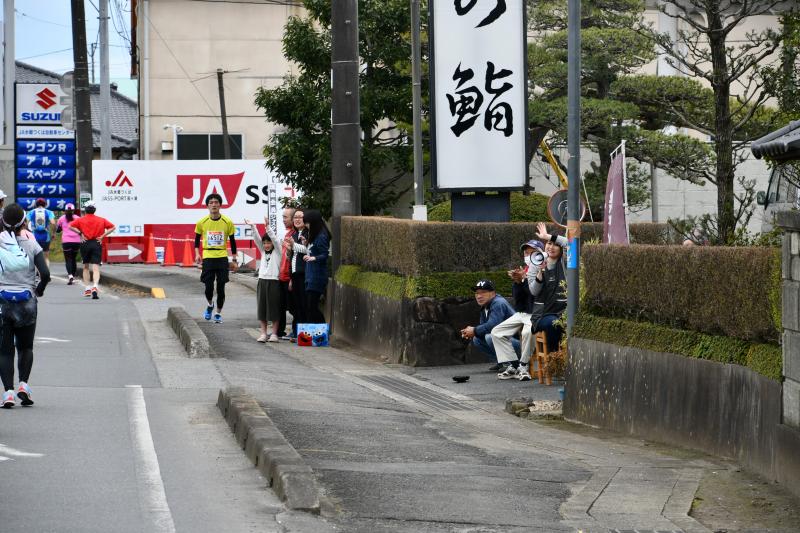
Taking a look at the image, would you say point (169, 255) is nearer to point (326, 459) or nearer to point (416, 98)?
point (416, 98)

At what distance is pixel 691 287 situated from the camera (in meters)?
10.1

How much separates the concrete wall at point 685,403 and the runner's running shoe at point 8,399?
16.5 feet

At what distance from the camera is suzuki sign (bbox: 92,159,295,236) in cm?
3584

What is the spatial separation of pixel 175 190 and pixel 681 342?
90.2 ft

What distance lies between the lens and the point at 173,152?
4603 cm

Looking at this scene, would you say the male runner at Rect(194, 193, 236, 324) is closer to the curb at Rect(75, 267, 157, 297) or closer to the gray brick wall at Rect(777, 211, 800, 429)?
the curb at Rect(75, 267, 157, 297)

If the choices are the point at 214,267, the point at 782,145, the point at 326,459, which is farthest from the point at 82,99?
the point at 782,145

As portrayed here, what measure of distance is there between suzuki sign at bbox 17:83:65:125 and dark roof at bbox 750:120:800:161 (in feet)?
111

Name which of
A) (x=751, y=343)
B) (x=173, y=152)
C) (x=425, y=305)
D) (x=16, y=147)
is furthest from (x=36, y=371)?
(x=173, y=152)

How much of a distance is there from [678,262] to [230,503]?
172 inches

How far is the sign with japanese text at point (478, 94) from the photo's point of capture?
16.8m

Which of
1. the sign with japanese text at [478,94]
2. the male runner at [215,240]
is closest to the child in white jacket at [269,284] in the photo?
the male runner at [215,240]

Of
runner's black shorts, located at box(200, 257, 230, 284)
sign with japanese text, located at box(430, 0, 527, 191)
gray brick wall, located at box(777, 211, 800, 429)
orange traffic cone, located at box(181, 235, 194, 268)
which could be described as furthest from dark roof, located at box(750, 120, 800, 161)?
orange traffic cone, located at box(181, 235, 194, 268)

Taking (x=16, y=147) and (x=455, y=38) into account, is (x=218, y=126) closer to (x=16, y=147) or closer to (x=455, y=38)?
(x=16, y=147)
